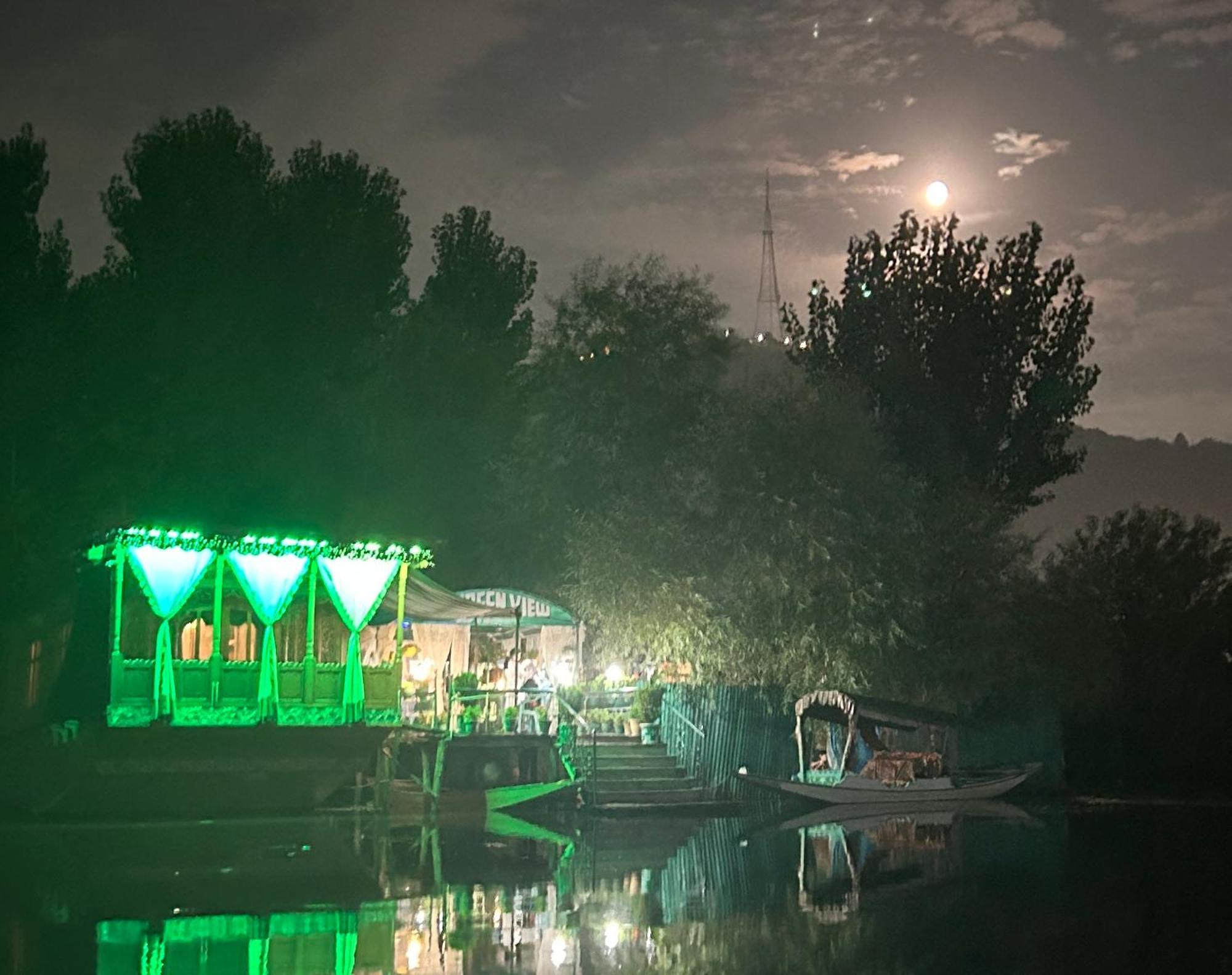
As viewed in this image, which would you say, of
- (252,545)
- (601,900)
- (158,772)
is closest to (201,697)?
(158,772)

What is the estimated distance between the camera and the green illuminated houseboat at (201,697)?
2264 cm

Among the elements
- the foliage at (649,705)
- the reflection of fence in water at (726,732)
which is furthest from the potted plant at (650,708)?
the reflection of fence in water at (726,732)

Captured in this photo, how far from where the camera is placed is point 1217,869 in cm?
1823

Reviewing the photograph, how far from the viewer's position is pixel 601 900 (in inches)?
567

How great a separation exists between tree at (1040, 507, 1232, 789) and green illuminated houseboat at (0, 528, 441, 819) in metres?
17.0

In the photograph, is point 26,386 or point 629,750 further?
point 26,386

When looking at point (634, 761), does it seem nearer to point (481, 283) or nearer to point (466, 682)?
point (466, 682)

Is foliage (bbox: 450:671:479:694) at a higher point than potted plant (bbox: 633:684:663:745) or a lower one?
higher

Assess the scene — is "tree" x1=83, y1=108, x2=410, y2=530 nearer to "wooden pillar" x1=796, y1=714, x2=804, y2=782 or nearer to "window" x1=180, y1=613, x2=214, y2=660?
"window" x1=180, y1=613, x2=214, y2=660

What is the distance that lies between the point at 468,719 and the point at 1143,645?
67.4 ft

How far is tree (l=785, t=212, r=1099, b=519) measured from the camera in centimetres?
3709

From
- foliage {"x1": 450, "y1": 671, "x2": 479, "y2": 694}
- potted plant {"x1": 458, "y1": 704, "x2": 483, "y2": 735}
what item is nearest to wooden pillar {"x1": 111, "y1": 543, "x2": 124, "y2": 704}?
potted plant {"x1": 458, "y1": 704, "x2": 483, "y2": 735}

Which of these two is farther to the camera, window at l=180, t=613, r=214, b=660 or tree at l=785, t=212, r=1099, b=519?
tree at l=785, t=212, r=1099, b=519

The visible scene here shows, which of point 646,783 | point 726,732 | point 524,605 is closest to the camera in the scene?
point 646,783
